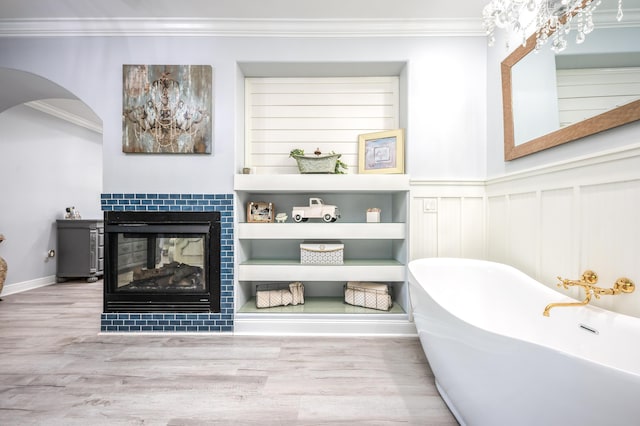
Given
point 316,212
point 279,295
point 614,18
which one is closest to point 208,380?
point 279,295

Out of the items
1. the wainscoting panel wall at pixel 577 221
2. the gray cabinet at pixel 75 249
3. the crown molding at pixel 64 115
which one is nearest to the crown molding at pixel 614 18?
the wainscoting panel wall at pixel 577 221

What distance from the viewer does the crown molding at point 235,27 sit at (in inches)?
92.0

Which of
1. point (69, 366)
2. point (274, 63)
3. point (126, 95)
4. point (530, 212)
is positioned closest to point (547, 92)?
point (530, 212)

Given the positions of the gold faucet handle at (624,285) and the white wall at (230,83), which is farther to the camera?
the white wall at (230,83)

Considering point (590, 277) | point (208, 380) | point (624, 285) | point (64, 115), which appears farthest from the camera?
point (64, 115)

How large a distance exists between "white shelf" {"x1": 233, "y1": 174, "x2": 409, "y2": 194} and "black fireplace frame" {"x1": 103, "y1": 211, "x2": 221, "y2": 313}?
378mm

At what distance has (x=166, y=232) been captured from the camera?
235 centimetres

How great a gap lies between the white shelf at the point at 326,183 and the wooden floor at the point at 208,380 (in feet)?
3.82

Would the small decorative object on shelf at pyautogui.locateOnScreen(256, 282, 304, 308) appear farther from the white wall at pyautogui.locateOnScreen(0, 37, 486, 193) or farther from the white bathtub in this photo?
the white bathtub

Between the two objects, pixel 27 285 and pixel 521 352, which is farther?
pixel 27 285

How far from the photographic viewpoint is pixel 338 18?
232cm

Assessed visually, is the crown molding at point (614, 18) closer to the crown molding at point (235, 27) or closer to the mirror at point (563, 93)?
the mirror at point (563, 93)

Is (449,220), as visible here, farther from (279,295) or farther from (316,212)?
(279,295)

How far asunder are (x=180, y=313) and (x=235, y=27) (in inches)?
90.3
